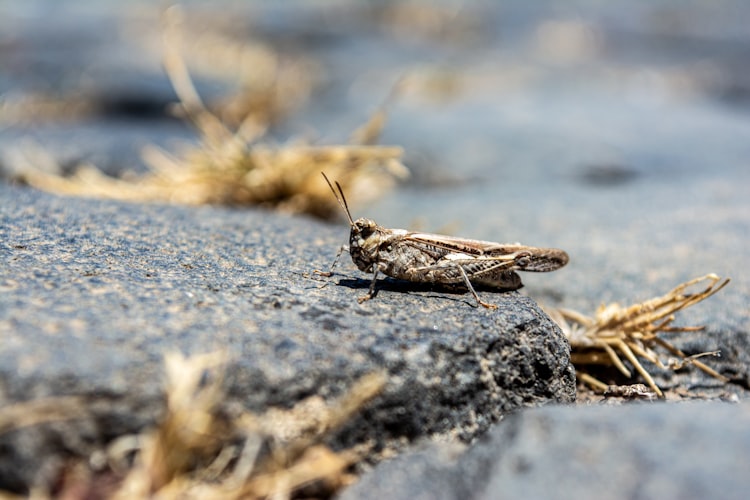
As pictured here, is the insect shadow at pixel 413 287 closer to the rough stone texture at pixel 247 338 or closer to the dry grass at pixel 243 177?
the rough stone texture at pixel 247 338

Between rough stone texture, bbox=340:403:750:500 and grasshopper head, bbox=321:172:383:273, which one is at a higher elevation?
grasshopper head, bbox=321:172:383:273

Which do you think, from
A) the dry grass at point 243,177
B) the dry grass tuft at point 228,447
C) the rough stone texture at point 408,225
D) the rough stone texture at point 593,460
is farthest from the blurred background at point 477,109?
the dry grass tuft at point 228,447

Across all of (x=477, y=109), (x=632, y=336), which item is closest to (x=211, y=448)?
(x=632, y=336)

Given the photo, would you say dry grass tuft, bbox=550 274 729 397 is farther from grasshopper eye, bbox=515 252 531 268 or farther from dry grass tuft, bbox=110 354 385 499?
dry grass tuft, bbox=110 354 385 499

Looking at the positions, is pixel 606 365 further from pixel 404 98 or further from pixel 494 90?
pixel 494 90

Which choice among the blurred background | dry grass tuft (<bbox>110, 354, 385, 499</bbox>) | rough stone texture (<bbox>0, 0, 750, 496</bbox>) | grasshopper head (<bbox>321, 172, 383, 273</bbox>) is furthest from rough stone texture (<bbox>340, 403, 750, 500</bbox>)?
the blurred background

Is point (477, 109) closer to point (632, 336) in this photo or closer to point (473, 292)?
point (632, 336)

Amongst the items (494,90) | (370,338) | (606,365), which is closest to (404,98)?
(494,90)

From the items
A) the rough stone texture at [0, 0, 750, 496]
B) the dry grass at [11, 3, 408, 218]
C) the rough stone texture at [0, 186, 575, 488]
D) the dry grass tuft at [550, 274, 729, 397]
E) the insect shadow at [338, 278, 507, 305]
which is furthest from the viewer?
the dry grass at [11, 3, 408, 218]
